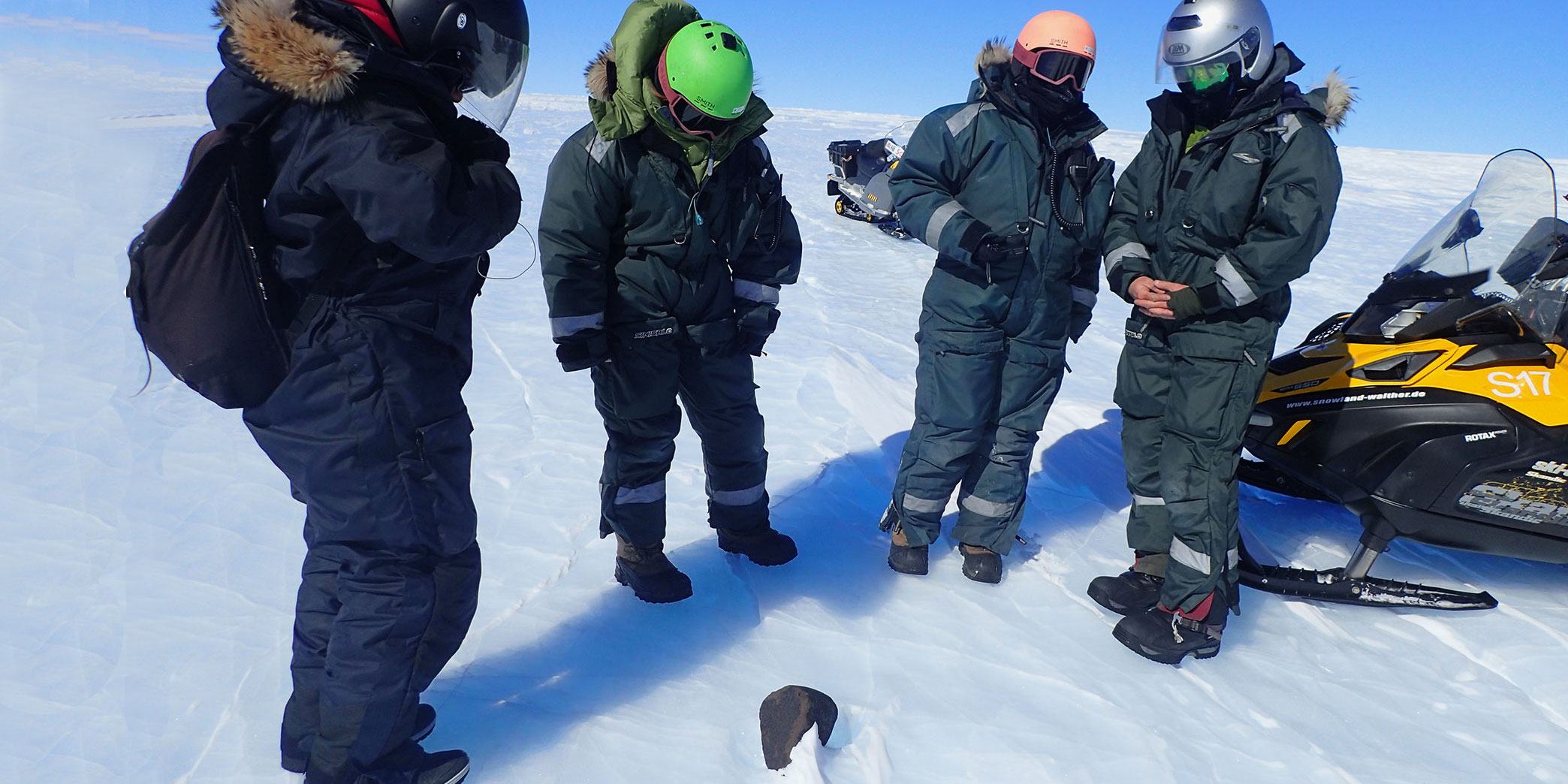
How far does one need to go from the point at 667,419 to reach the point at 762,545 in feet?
2.15

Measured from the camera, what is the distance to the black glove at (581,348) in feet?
7.72

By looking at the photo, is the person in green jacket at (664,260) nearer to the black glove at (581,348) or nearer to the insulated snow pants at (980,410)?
the black glove at (581,348)

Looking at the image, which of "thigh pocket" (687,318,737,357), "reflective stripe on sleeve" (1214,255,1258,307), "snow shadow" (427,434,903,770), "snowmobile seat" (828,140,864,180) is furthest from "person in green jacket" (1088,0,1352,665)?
"snowmobile seat" (828,140,864,180)

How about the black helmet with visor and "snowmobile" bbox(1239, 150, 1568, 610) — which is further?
"snowmobile" bbox(1239, 150, 1568, 610)

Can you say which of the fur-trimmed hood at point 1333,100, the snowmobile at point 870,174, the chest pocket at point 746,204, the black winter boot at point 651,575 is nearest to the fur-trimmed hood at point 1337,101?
the fur-trimmed hood at point 1333,100

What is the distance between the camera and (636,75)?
221cm

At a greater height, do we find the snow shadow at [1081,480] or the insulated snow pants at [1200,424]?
the insulated snow pants at [1200,424]

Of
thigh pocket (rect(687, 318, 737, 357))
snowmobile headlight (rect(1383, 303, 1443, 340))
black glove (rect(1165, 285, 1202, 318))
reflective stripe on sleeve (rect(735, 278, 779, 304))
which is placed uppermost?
Answer: black glove (rect(1165, 285, 1202, 318))

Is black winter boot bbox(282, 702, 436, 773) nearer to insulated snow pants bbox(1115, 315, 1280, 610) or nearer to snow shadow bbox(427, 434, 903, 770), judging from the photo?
snow shadow bbox(427, 434, 903, 770)

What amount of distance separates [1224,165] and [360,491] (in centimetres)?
246

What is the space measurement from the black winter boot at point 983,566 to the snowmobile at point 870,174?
756cm

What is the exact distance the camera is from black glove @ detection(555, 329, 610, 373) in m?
2.35

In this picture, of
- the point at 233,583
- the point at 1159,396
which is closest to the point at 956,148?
the point at 1159,396

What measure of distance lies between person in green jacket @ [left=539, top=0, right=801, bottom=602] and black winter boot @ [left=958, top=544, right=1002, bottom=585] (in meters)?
0.80
